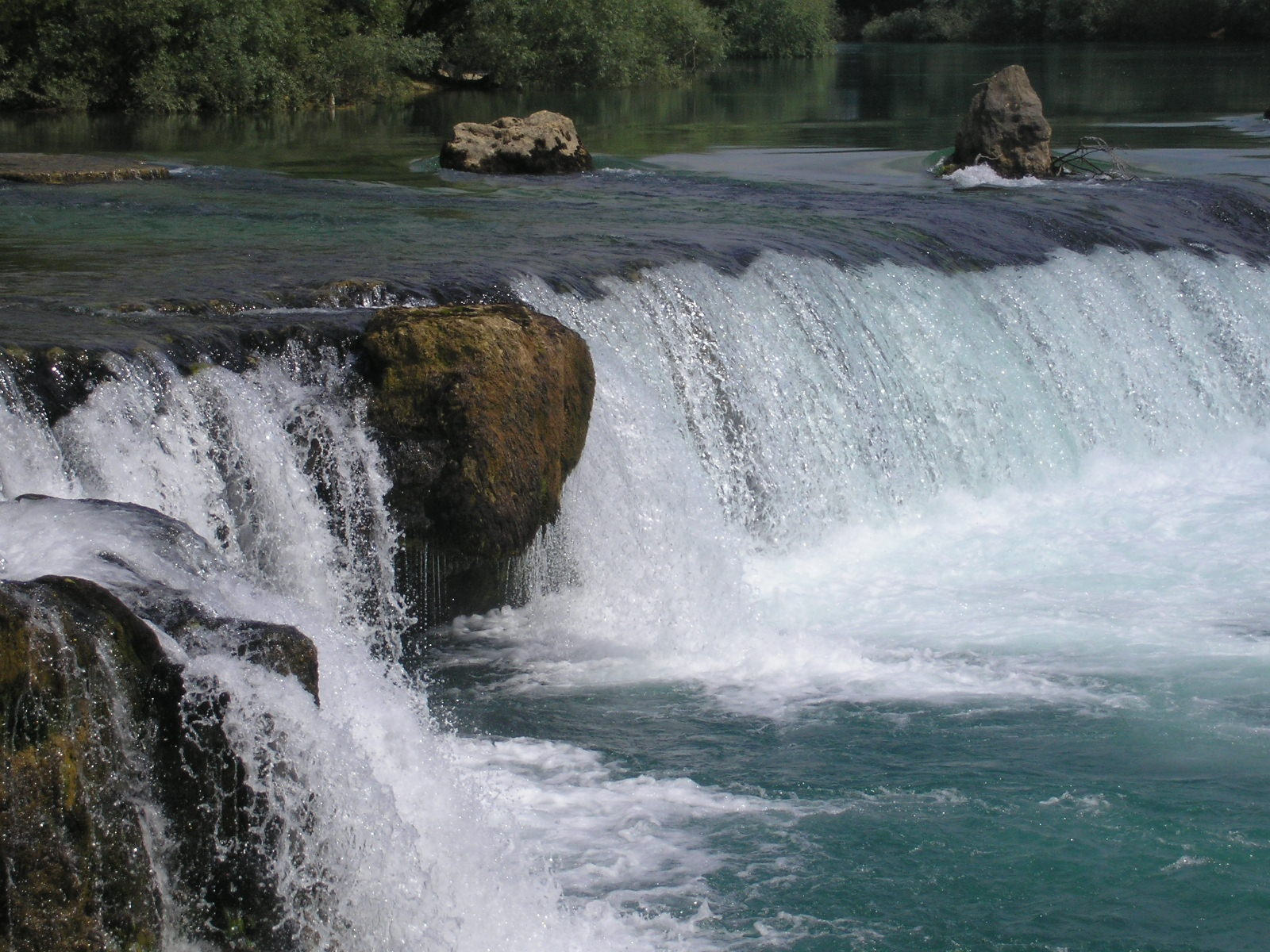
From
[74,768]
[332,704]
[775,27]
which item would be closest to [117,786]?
[74,768]

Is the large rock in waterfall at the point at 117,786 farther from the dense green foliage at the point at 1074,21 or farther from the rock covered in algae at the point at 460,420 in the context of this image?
the dense green foliage at the point at 1074,21

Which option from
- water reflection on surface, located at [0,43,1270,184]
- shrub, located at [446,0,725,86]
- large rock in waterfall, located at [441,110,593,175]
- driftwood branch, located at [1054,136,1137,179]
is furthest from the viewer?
shrub, located at [446,0,725,86]

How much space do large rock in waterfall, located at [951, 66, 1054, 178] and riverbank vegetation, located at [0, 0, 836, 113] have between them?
1570 cm

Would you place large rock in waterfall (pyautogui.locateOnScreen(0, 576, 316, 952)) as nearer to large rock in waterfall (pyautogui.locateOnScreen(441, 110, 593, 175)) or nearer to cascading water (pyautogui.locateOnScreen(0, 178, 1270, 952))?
cascading water (pyautogui.locateOnScreen(0, 178, 1270, 952))

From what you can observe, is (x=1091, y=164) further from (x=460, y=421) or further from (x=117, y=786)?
(x=117, y=786)

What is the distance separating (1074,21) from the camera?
54781 mm

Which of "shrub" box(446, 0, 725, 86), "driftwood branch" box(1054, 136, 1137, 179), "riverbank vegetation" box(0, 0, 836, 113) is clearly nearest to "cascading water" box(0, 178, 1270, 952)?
"driftwood branch" box(1054, 136, 1137, 179)

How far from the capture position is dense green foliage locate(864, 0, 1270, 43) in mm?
48625

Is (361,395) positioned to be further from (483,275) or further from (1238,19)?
(1238,19)

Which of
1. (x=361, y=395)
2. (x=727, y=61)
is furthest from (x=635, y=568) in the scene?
(x=727, y=61)

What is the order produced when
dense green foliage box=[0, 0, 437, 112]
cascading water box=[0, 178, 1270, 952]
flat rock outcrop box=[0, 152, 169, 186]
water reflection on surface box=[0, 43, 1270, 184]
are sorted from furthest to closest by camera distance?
dense green foliage box=[0, 0, 437, 112], water reflection on surface box=[0, 43, 1270, 184], flat rock outcrop box=[0, 152, 169, 186], cascading water box=[0, 178, 1270, 952]

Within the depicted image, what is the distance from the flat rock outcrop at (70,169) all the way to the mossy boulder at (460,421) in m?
8.26

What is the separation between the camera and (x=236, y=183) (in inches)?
561

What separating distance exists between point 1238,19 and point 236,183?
42386mm
